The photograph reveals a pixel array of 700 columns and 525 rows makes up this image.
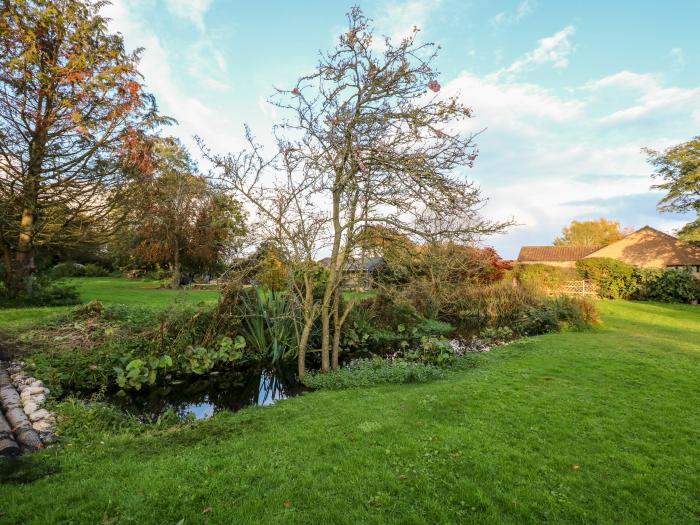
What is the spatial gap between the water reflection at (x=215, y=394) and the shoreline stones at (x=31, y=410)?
3.60 ft

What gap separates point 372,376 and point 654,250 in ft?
112

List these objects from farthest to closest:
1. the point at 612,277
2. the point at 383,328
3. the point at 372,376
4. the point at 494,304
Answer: the point at 612,277
the point at 494,304
the point at 383,328
the point at 372,376

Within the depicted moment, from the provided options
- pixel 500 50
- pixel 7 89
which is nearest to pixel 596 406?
pixel 500 50

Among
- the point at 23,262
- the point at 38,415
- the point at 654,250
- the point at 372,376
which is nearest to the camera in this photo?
the point at 38,415

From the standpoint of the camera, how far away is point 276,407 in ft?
17.0

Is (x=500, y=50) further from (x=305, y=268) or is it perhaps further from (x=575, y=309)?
(x=575, y=309)

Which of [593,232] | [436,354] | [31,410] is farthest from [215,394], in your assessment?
[593,232]

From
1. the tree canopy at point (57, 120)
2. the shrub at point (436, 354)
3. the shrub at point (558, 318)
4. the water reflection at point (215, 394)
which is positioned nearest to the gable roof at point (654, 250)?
the shrub at point (558, 318)

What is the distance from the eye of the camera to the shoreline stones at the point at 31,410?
12.8 ft

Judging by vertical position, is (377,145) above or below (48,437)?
above

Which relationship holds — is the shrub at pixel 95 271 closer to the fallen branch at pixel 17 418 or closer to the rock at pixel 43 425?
the fallen branch at pixel 17 418

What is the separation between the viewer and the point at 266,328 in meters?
8.59

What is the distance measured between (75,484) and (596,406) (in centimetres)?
574

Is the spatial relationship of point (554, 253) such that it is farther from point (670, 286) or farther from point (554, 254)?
point (670, 286)
